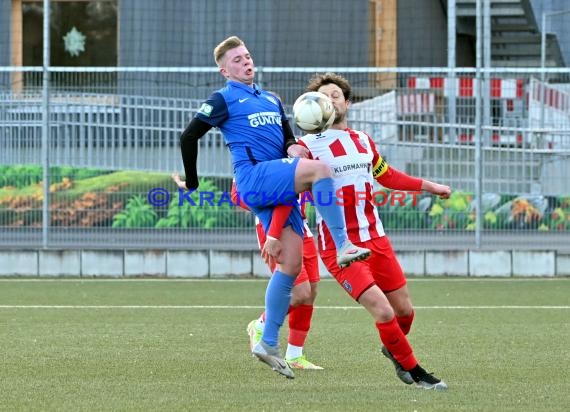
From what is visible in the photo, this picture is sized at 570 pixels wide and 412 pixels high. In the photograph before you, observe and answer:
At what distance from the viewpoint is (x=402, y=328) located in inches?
307

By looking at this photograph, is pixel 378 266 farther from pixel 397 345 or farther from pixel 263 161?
pixel 263 161

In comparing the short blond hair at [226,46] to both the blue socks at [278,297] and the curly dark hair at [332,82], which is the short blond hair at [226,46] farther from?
the blue socks at [278,297]

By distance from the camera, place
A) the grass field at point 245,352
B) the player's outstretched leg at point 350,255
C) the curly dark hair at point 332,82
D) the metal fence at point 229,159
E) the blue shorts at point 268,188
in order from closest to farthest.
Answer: the grass field at point 245,352 < the player's outstretched leg at point 350,255 < the blue shorts at point 268,188 < the curly dark hair at point 332,82 < the metal fence at point 229,159

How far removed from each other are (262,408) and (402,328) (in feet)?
5.47

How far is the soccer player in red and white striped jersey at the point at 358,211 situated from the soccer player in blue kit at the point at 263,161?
0.18 m

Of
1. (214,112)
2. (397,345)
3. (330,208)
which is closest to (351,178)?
(330,208)

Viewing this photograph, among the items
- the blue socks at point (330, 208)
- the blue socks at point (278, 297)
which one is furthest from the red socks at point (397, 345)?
the blue socks at point (278, 297)

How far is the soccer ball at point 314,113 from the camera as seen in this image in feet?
23.8

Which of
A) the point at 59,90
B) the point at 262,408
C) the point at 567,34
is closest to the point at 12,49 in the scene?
the point at 59,90

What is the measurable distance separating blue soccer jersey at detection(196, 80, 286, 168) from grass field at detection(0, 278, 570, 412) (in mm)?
1277

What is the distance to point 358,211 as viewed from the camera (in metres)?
7.42

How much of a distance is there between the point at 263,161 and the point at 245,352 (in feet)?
5.73

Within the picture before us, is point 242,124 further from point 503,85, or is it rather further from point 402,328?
point 503,85

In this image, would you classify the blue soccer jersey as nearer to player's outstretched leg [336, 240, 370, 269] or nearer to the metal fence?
player's outstretched leg [336, 240, 370, 269]
